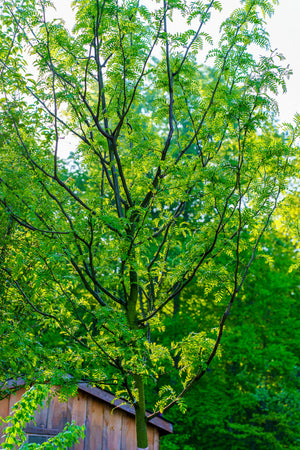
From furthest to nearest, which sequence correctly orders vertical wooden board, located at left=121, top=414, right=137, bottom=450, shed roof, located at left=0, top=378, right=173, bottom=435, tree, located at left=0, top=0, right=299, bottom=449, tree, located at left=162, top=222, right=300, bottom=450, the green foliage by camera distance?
tree, located at left=162, top=222, right=300, bottom=450
vertical wooden board, located at left=121, top=414, right=137, bottom=450
shed roof, located at left=0, top=378, right=173, bottom=435
tree, located at left=0, top=0, right=299, bottom=449
the green foliage

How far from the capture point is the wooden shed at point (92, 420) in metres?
8.77

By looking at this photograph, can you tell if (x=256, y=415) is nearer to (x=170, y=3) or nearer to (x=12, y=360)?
(x=12, y=360)

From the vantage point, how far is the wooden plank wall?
8820 millimetres

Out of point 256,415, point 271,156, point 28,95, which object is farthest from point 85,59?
point 256,415

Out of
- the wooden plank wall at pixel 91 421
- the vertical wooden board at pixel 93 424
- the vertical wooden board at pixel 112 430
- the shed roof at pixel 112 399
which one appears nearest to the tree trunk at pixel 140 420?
the shed roof at pixel 112 399

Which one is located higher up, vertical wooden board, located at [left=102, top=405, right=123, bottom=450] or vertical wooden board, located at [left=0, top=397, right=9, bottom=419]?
vertical wooden board, located at [left=0, top=397, right=9, bottom=419]

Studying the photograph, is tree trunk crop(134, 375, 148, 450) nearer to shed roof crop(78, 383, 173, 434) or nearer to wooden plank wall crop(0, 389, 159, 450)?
shed roof crop(78, 383, 173, 434)

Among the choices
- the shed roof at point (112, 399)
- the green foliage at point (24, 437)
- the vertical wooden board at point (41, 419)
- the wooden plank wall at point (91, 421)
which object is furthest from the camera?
the shed roof at point (112, 399)

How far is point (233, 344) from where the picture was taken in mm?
17984

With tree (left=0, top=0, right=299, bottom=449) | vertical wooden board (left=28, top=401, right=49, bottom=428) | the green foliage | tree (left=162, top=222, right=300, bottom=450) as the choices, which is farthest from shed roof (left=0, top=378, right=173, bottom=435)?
tree (left=162, top=222, right=300, bottom=450)

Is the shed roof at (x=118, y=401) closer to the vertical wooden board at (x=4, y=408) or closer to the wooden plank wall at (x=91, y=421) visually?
the wooden plank wall at (x=91, y=421)

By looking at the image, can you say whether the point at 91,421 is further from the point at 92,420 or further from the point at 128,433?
the point at 128,433


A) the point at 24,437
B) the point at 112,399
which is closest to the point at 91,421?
the point at 112,399

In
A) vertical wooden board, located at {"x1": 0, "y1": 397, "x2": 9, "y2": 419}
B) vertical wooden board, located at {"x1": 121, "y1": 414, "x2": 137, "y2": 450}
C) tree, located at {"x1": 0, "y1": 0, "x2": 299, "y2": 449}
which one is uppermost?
tree, located at {"x1": 0, "y1": 0, "x2": 299, "y2": 449}
